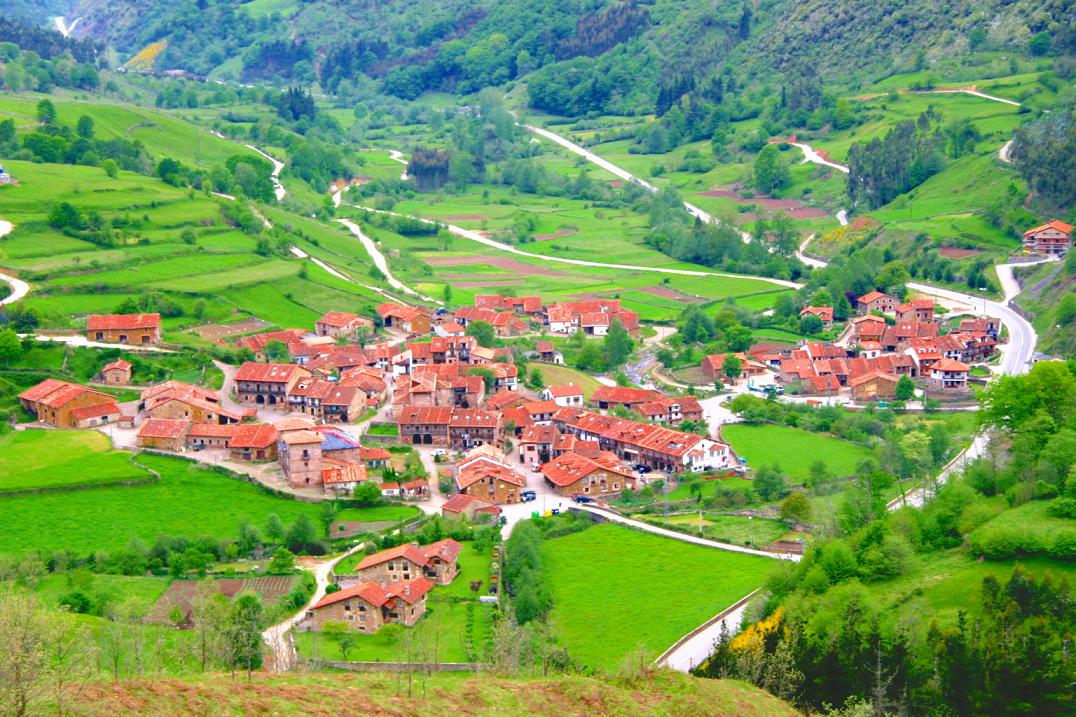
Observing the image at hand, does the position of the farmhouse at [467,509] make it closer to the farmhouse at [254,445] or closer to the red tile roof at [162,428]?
the farmhouse at [254,445]

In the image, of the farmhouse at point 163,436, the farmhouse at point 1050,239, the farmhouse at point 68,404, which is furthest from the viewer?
the farmhouse at point 1050,239

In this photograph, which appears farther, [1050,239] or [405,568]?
[1050,239]

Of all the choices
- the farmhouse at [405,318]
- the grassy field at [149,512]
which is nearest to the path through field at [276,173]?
the farmhouse at [405,318]

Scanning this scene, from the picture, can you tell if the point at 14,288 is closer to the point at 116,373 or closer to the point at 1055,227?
the point at 116,373

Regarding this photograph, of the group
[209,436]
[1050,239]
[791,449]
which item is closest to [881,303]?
[1050,239]

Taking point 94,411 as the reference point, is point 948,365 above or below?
above

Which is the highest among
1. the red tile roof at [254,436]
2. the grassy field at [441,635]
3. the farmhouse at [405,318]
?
the farmhouse at [405,318]

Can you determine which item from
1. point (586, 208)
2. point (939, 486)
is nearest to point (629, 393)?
point (939, 486)
